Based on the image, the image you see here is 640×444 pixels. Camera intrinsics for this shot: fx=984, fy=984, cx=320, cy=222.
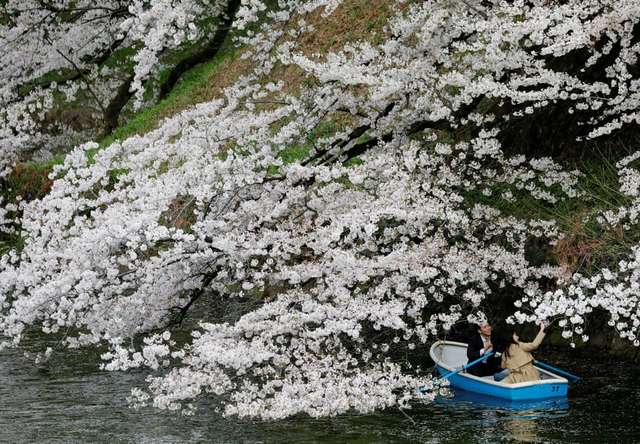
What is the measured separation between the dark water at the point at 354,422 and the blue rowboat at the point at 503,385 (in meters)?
0.24

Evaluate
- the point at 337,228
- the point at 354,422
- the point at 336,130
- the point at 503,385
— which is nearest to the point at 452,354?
the point at 503,385

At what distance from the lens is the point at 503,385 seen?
12.7 m

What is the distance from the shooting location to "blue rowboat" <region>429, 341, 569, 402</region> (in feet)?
40.7

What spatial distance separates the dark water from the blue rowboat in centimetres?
24

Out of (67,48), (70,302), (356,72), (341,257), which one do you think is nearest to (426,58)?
(356,72)

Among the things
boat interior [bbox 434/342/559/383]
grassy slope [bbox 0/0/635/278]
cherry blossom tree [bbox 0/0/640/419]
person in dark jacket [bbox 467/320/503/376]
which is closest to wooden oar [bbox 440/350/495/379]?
person in dark jacket [bbox 467/320/503/376]

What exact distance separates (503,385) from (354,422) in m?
2.22

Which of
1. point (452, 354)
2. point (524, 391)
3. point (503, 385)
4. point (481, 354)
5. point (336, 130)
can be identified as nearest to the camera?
point (524, 391)

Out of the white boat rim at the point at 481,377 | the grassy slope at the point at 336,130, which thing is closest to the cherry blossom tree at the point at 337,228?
the grassy slope at the point at 336,130

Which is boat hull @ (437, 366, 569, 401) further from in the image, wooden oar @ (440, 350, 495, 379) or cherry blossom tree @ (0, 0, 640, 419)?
cherry blossom tree @ (0, 0, 640, 419)

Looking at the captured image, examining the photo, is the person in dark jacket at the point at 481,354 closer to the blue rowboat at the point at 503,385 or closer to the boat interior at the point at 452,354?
the blue rowboat at the point at 503,385

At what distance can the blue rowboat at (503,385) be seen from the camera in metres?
12.4

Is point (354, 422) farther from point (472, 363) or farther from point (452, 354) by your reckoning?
point (452, 354)

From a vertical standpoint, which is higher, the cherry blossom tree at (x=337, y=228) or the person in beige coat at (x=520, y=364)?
the cherry blossom tree at (x=337, y=228)
